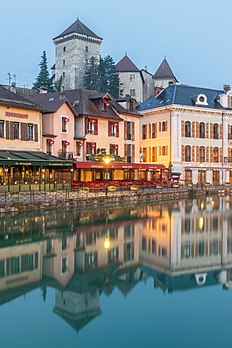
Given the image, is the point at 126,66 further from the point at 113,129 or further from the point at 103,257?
the point at 103,257

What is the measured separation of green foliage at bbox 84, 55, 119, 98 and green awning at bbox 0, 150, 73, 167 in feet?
154

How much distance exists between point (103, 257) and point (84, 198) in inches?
704

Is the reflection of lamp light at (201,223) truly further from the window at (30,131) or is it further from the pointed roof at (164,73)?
the pointed roof at (164,73)

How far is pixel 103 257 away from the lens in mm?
17031

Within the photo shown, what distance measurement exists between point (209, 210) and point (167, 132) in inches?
894

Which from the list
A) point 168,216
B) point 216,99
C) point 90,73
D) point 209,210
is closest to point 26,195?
point 168,216

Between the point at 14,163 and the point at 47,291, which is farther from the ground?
the point at 14,163

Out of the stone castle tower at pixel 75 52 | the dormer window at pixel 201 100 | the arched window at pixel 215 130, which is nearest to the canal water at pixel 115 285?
the dormer window at pixel 201 100

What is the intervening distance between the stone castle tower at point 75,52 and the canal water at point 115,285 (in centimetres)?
6580

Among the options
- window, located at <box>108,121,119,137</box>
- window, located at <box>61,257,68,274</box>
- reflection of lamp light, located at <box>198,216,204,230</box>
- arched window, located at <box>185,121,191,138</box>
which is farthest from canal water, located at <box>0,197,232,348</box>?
arched window, located at <box>185,121,191,138</box>

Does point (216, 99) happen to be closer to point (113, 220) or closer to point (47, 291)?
point (113, 220)

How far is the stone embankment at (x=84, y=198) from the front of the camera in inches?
1174

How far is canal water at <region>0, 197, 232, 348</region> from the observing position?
9.74 m

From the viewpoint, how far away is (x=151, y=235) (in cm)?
2170
